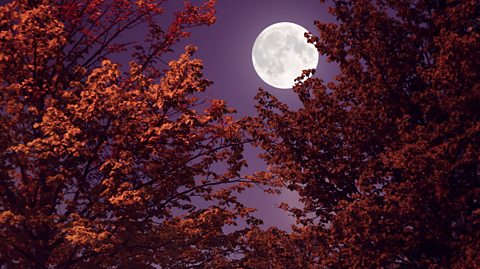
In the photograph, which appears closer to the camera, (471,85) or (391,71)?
(471,85)

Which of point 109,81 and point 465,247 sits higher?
point 109,81

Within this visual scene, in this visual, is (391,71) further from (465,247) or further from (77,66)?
(77,66)

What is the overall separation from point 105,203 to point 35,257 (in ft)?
6.82

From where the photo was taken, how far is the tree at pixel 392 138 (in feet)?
28.2

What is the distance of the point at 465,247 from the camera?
8180 mm

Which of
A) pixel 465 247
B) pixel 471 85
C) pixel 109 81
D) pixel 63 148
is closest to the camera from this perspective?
pixel 465 247

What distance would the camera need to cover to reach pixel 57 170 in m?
10.8

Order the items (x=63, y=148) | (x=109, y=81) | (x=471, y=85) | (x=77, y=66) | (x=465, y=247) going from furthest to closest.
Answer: (x=77, y=66) < (x=109, y=81) < (x=63, y=148) < (x=471, y=85) < (x=465, y=247)

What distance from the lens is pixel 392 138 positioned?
32.5 ft

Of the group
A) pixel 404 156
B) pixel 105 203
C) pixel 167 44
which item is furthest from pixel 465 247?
pixel 167 44

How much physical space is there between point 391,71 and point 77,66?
7579 millimetres

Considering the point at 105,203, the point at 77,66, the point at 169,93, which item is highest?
the point at 77,66

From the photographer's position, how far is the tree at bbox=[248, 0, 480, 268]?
8609 millimetres

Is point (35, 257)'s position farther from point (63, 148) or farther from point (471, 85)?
point (471, 85)
